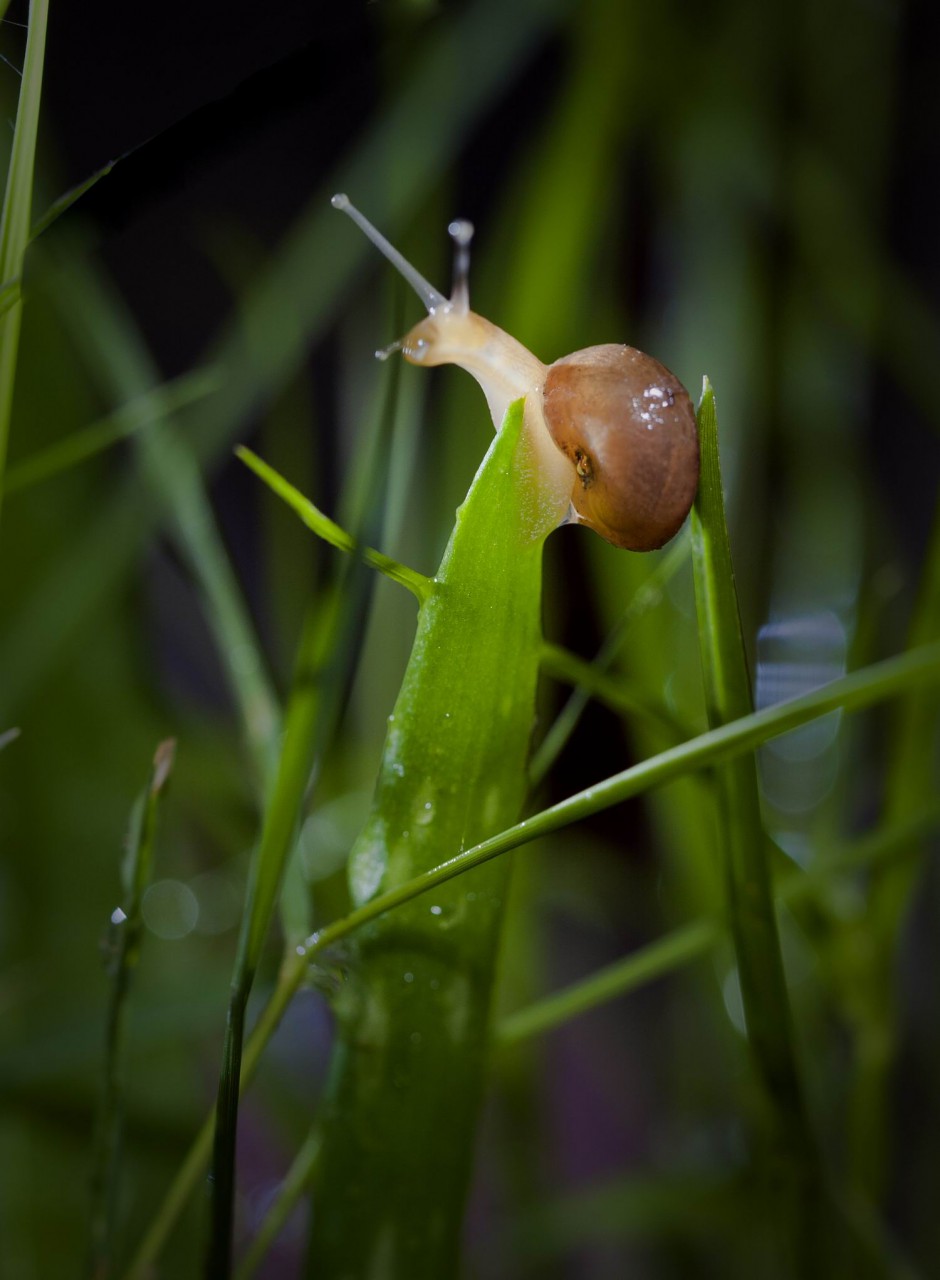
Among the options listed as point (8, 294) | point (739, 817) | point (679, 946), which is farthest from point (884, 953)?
point (8, 294)

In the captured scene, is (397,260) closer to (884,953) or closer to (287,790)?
(287,790)

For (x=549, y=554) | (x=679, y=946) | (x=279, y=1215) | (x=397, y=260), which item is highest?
(x=549, y=554)

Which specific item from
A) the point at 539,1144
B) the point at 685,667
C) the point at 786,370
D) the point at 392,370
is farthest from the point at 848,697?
the point at 786,370

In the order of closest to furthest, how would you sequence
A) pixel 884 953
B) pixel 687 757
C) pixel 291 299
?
1. pixel 687 757
2. pixel 884 953
3. pixel 291 299

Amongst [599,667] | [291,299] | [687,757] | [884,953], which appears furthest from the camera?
[291,299]

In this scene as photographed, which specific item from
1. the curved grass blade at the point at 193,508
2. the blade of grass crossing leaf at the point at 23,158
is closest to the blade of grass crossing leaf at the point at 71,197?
the blade of grass crossing leaf at the point at 23,158

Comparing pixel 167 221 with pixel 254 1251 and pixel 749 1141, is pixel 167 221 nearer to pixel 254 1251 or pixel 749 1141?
pixel 254 1251

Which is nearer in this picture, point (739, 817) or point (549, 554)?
point (739, 817)

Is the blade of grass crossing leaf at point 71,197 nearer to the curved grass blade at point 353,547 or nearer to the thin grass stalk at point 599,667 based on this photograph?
the curved grass blade at point 353,547
